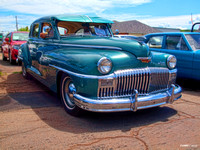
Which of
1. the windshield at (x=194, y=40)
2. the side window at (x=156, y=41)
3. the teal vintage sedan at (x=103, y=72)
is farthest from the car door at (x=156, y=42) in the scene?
the teal vintage sedan at (x=103, y=72)

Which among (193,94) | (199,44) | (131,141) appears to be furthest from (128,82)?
(199,44)

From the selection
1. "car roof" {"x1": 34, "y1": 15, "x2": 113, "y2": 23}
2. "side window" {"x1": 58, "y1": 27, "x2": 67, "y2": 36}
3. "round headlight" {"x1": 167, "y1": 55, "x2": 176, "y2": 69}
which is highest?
"car roof" {"x1": 34, "y1": 15, "x2": 113, "y2": 23}

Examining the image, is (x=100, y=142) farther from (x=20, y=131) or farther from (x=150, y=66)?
(x=150, y=66)

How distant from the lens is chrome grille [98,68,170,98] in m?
3.02

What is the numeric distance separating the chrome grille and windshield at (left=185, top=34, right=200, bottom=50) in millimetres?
2644

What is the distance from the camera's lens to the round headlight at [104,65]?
9.77ft

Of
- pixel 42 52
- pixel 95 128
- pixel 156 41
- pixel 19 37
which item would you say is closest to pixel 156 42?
pixel 156 41

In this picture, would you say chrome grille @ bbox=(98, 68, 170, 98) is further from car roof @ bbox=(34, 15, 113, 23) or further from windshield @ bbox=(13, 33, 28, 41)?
windshield @ bbox=(13, 33, 28, 41)

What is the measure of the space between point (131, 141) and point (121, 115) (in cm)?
93

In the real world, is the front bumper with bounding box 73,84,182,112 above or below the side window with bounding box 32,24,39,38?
below

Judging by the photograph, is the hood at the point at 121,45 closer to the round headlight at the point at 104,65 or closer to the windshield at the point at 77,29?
the round headlight at the point at 104,65

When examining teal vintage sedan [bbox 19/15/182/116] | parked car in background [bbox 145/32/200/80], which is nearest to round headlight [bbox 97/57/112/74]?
teal vintage sedan [bbox 19/15/182/116]

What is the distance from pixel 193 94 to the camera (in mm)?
5105

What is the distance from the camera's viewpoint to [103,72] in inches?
117
